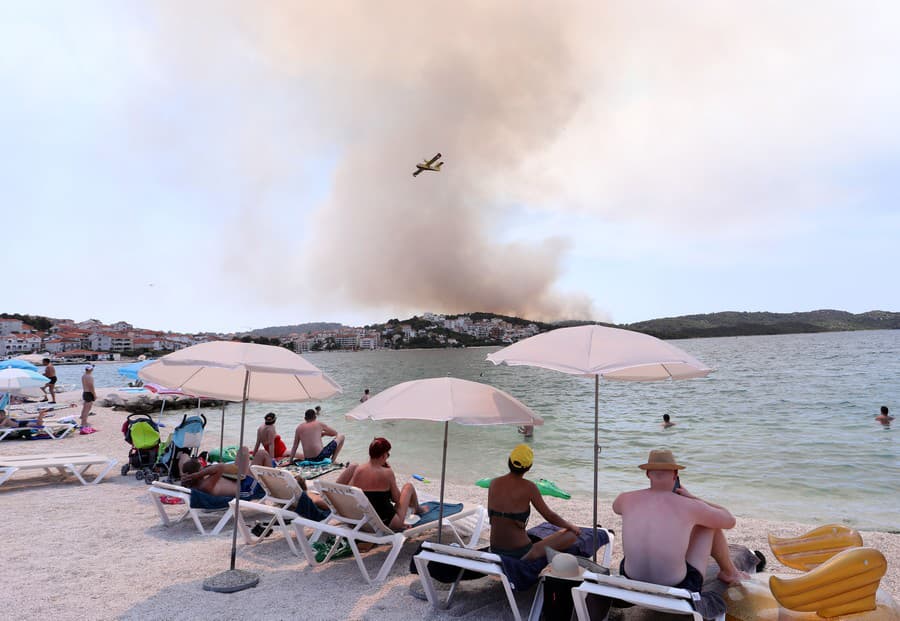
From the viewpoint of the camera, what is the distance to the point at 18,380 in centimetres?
1274

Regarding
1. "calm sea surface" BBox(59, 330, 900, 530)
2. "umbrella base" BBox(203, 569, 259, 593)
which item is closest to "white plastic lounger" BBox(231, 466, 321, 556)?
"umbrella base" BBox(203, 569, 259, 593)

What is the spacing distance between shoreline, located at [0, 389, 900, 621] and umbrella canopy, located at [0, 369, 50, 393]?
549cm

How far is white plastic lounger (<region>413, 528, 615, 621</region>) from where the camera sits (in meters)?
3.93

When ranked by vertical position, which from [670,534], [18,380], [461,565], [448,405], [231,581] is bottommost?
[231,581]

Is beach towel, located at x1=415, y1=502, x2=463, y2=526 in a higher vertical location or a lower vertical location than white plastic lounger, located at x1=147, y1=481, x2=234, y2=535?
higher

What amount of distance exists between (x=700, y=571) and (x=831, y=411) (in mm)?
28652

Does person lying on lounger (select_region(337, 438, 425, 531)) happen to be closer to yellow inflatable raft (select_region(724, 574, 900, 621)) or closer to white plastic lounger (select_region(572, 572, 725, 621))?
white plastic lounger (select_region(572, 572, 725, 621))

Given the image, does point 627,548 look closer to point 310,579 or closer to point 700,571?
point 700,571

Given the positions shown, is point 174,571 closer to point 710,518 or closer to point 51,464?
point 710,518

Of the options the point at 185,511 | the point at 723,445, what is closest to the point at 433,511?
the point at 185,511

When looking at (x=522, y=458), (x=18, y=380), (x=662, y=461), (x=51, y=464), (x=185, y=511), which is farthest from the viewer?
(x=18, y=380)

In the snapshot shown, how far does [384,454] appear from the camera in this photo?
5.61 meters

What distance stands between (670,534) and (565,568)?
79 centimetres

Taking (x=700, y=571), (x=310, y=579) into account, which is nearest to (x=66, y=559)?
(x=310, y=579)
